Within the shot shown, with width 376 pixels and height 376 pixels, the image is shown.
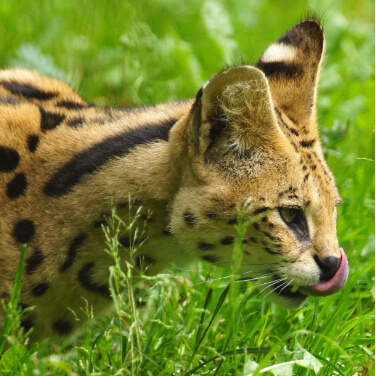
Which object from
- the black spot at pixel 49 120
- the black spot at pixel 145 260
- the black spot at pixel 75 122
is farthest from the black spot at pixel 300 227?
the black spot at pixel 49 120

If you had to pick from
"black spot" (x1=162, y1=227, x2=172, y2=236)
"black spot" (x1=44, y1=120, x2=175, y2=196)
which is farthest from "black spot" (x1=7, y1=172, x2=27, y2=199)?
"black spot" (x1=162, y1=227, x2=172, y2=236)

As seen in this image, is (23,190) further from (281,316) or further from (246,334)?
(281,316)

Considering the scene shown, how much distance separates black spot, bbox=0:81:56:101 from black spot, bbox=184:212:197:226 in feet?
4.39

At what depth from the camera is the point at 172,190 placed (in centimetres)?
360

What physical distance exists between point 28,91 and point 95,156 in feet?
3.05

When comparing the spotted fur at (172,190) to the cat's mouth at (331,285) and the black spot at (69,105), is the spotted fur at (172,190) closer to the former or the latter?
the cat's mouth at (331,285)

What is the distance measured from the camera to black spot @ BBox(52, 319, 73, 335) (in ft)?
12.5

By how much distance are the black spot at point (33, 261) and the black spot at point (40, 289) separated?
0.29 ft

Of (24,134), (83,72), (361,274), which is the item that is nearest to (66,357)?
(24,134)

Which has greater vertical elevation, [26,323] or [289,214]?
[289,214]

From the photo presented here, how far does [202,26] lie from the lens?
7.29 m

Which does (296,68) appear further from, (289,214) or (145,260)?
(145,260)

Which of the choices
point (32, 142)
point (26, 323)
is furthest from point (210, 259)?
point (32, 142)

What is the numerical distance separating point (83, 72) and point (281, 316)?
13.0ft
